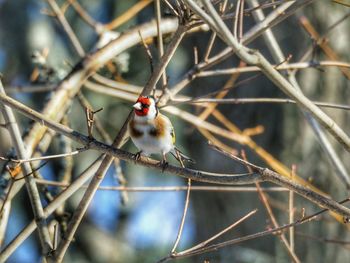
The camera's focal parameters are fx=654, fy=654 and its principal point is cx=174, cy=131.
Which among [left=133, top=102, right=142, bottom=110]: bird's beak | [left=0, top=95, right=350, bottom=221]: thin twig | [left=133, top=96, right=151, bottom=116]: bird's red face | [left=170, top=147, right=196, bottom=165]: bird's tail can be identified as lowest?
[left=0, top=95, right=350, bottom=221]: thin twig

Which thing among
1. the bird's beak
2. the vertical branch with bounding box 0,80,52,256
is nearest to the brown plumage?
the bird's beak

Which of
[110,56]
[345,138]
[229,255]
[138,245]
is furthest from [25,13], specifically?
[345,138]

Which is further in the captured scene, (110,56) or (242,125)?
(242,125)

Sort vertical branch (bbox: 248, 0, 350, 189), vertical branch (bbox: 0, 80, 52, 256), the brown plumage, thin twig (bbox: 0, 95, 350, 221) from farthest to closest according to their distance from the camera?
1. vertical branch (bbox: 248, 0, 350, 189)
2. the brown plumage
3. vertical branch (bbox: 0, 80, 52, 256)
4. thin twig (bbox: 0, 95, 350, 221)

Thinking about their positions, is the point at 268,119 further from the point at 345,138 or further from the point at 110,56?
the point at 345,138

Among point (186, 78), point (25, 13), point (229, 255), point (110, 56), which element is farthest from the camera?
point (25, 13)

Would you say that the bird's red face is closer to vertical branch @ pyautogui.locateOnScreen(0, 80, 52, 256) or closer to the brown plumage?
the brown plumage

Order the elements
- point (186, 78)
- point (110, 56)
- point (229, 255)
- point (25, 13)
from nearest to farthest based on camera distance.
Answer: point (186, 78), point (110, 56), point (229, 255), point (25, 13)

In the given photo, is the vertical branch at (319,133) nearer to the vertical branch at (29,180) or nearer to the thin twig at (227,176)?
the thin twig at (227,176)

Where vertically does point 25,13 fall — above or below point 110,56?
above
